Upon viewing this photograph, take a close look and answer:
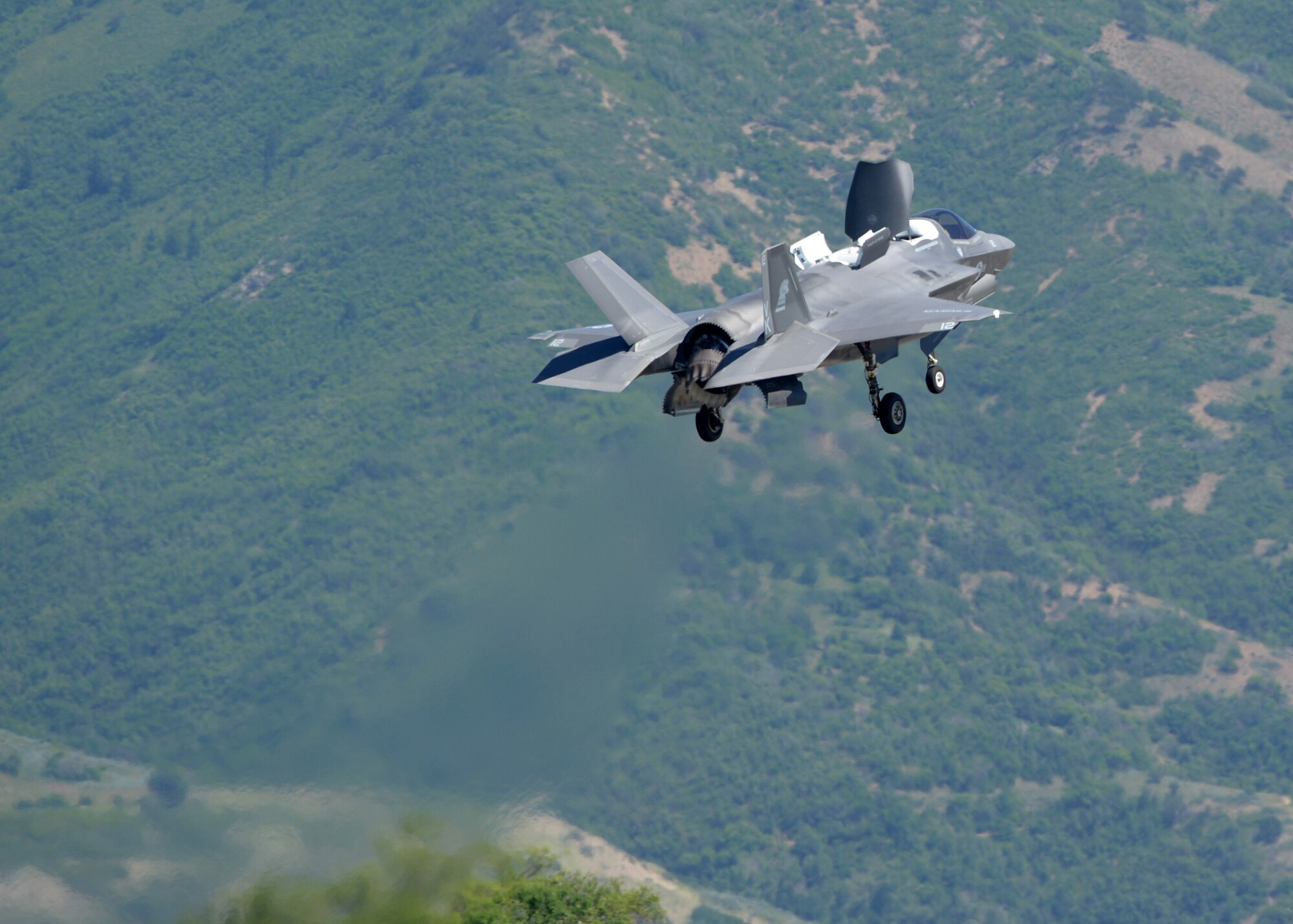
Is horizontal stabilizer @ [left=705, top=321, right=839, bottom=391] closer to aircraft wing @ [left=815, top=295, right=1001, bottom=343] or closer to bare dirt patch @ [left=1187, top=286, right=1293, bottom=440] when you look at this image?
aircraft wing @ [left=815, top=295, right=1001, bottom=343]

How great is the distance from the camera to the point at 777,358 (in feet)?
160

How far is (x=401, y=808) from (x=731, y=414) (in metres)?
75.3

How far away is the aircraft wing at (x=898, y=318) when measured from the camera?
50.1 m

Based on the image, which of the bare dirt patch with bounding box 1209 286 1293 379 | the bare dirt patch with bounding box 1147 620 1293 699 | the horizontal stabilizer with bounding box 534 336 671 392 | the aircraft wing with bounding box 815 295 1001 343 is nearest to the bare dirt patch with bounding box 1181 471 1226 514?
the bare dirt patch with bounding box 1147 620 1293 699

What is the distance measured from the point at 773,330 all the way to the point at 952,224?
1149 centimetres

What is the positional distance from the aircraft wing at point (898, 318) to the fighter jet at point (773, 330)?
4cm

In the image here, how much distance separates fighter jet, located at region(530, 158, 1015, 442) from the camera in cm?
4894

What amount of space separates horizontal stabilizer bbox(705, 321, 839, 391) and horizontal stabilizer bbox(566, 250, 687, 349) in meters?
1.92

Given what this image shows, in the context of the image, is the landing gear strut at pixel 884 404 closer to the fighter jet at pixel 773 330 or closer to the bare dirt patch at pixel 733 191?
the fighter jet at pixel 773 330

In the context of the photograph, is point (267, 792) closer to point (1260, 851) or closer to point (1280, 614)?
point (1260, 851)

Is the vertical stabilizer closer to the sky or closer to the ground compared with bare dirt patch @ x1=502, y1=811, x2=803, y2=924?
closer to the sky

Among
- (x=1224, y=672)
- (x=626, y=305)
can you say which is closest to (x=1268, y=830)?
(x=1224, y=672)

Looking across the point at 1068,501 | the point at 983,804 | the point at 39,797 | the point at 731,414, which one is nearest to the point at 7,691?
the point at 39,797

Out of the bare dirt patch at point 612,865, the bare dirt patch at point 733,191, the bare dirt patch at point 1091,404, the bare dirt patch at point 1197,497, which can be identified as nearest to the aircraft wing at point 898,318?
the bare dirt patch at point 612,865
